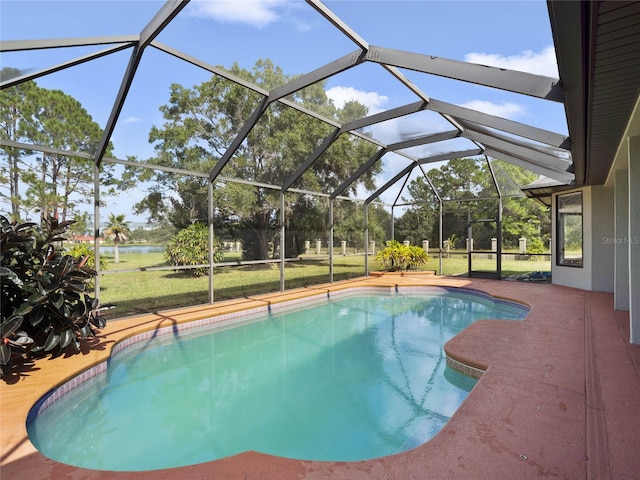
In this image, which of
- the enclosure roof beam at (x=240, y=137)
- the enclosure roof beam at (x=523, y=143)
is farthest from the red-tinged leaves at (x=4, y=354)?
the enclosure roof beam at (x=523, y=143)

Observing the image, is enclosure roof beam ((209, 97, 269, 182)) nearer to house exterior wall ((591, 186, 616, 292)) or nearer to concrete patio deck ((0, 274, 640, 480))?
concrete patio deck ((0, 274, 640, 480))

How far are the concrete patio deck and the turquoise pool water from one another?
405 mm

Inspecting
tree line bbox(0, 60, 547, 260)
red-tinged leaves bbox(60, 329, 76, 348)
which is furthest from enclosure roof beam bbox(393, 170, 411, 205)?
red-tinged leaves bbox(60, 329, 76, 348)

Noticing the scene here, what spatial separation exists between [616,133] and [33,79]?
7.42 meters

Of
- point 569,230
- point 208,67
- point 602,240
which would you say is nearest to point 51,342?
point 208,67

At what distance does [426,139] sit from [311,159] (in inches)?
119

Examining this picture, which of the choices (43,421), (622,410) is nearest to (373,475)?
(622,410)

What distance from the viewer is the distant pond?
640 cm

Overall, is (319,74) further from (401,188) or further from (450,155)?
(401,188)

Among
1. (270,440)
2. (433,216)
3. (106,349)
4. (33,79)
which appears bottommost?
(270,440)

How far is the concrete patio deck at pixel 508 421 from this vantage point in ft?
6.90

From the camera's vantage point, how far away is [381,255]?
42.6 feet

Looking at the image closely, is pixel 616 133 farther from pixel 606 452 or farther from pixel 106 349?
pixel 106 349

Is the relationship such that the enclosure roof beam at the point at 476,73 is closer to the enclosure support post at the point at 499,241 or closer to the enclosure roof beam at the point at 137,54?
the enclosure roof beam at the point at 137,54
